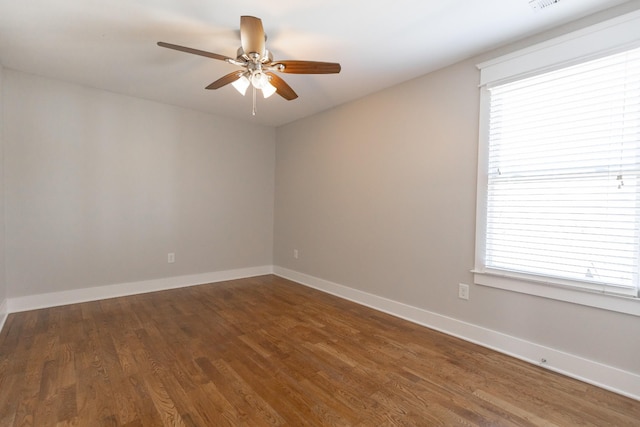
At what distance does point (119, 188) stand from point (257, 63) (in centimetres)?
258

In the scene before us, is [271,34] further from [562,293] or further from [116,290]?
[116,290]

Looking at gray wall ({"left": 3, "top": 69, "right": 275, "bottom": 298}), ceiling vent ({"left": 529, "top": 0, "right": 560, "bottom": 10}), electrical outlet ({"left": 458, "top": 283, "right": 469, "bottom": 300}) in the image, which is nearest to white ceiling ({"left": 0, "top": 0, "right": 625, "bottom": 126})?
ceiling vent ({"left": 529, "top": 0, "right": 560, "bottom": 10})

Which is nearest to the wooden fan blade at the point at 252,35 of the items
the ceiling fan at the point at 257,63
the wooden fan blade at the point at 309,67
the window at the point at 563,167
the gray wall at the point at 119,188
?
the ceiling fan at the point at 257,63

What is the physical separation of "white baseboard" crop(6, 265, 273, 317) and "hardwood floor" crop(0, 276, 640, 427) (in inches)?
6.5

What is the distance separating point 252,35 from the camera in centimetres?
185

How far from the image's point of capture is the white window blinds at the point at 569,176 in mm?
1842

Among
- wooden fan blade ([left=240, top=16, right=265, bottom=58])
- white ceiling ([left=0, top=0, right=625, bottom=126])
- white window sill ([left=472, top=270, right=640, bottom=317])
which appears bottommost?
white window sill ([left=472, top=270, right=640, bottom=317])

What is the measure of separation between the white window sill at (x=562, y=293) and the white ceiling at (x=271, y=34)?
1.83 metres

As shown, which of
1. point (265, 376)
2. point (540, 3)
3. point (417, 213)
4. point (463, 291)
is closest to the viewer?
point (540, 3)

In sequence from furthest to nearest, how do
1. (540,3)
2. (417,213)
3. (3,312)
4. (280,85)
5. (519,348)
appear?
(417,213)
(3,312)
(280,85)
(519,348)
(540,3)

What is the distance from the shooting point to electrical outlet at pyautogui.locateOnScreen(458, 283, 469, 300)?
2577 mm

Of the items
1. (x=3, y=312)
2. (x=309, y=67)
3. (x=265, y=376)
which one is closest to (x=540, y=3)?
(x=309, y=67)

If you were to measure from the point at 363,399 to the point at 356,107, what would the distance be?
9.79 ft

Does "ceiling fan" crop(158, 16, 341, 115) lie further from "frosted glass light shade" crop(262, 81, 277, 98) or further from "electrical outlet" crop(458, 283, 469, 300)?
"electrical outlet" crop(458, 283, 469, 300)
